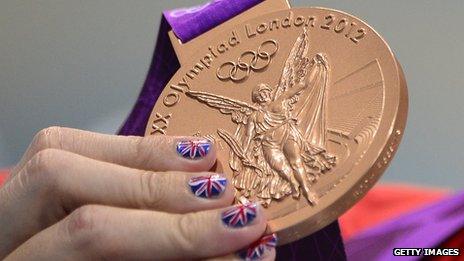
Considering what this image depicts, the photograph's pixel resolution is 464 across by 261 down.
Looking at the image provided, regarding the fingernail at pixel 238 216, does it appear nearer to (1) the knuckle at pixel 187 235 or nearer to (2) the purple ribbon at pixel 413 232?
(1) the knuckle at pixel 187 235

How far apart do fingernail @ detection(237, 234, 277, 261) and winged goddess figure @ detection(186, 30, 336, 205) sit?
0.14 ft

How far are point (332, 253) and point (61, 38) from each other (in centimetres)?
110

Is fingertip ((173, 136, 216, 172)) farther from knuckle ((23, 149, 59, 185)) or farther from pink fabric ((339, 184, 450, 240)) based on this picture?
pink fabric ((339, 184, 450, 240))

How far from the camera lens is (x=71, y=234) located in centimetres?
38

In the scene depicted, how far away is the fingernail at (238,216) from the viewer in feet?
1.18

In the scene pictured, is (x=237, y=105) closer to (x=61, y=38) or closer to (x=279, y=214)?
(x=279, y=214)

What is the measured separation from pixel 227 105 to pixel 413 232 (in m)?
0.36

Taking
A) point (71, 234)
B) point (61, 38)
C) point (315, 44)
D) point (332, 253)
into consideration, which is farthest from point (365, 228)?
point (61, 38)

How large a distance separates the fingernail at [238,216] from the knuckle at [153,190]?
5 centimetres

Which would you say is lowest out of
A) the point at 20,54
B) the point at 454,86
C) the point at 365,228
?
the point at 365,228

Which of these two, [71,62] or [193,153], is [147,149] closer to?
[193,153]

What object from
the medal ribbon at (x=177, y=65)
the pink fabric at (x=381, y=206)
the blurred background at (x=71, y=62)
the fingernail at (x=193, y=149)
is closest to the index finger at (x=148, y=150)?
the fingernail at (x=193, y=149)

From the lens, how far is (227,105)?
47 centimetres

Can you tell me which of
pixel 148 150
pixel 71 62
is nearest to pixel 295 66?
pixel 148 150
